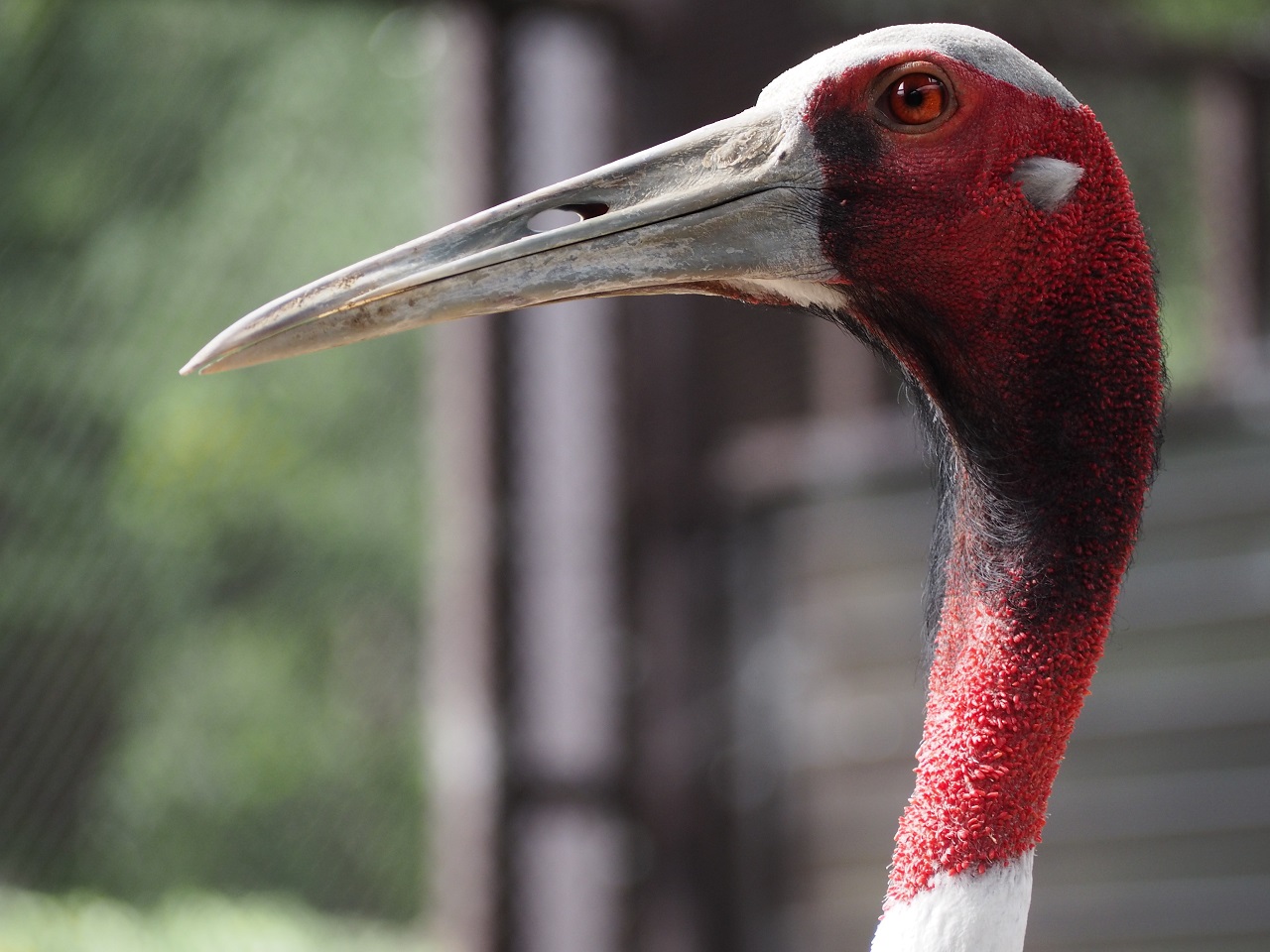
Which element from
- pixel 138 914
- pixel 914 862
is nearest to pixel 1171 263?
pixel 138 914

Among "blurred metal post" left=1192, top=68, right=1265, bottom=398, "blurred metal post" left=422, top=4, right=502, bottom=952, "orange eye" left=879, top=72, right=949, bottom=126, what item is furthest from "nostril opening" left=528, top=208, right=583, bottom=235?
"blurred metal post" left=1192, top=68, right=1265, bottom=398

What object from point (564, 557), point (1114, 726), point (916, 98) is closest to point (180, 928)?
point (564, 557)

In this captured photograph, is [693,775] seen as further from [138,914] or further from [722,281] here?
[722,281]

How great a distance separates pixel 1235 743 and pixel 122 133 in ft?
12.8

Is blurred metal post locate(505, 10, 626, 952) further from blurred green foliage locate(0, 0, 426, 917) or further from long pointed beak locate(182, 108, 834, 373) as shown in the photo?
long pointed beak locate(182, 108, 834, 373)

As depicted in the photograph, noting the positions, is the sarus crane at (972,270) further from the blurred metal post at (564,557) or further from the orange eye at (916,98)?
the blurred metal post at (564,557)

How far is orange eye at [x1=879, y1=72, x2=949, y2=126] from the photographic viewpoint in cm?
184

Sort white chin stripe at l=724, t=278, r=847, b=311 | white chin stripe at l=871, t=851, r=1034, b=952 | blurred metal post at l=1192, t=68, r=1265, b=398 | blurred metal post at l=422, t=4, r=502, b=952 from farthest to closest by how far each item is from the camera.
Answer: blurred metal post at l=1192, t=68, r=1265, b=398 < blurred metal post at l=422, t=4, r=502, b=952 < white chin stripe at l=724, t=278, r=847, b=311 < white chin stripe at l=871, t=851, r=1034, b=952

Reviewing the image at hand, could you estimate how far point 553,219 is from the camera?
73.5 inches

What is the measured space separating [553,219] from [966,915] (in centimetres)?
91

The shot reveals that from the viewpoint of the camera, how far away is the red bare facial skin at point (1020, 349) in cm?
185

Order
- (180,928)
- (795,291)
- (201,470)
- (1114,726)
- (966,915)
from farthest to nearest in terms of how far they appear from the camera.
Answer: (201,470) < (180,928) < (1114,726) < (795,291) < (966,915)

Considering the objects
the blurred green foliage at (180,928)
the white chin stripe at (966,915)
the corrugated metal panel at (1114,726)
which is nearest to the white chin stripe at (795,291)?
the white chin stripe at (966,915)

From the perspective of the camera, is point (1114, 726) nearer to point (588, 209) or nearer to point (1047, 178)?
point (1047, 178)
